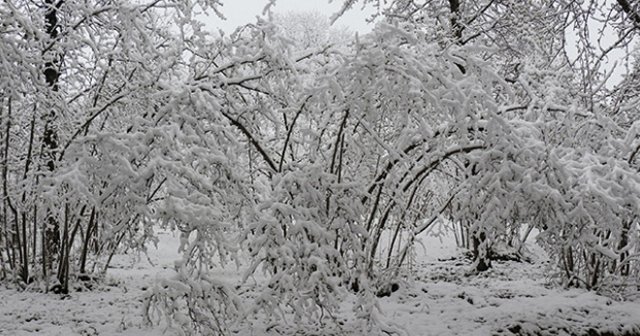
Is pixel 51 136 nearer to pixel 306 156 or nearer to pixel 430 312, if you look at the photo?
pixel 306 156

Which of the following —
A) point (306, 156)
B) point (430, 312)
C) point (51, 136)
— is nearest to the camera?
point (306, 156)

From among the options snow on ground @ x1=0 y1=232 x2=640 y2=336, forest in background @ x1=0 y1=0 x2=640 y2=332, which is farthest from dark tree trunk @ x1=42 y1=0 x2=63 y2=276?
snow on ground @ x1=0 y1=232 x2=640 y2=336

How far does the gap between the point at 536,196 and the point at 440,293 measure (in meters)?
2.13

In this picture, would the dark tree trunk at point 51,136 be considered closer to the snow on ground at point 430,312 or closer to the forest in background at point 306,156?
the forest in background at point 306,156

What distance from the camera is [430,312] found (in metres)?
4.91

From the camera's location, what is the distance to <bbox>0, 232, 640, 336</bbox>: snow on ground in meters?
4.38

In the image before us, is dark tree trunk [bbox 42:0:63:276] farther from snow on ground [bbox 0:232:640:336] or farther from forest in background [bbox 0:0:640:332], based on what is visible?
snow on ground [bbox 0:232:640:336]

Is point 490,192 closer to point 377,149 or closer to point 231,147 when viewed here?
point 377,149

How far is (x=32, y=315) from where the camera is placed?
4652mm

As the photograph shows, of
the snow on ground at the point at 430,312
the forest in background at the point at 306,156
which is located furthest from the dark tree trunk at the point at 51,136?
the snow on ground at the point at 430,312

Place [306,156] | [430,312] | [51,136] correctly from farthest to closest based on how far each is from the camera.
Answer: [51,136] < [430,312] < [306,156]

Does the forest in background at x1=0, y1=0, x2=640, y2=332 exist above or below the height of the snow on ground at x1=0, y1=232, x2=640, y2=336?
above

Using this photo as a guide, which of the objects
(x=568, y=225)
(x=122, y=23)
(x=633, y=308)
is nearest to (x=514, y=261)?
(x=633, y=308)

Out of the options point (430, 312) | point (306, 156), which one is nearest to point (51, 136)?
point (306, 156)
